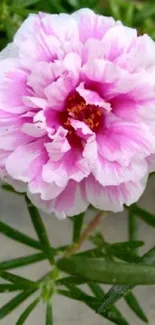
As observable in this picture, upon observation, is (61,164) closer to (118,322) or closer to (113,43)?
A: (113,43)

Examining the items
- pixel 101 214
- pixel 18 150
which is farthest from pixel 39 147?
pixel 101 214

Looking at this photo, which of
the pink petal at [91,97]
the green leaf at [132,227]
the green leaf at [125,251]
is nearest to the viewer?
the pink petal at [91,97]

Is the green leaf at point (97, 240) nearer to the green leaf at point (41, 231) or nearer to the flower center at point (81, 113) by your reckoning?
the green leaf at point (41, 231)

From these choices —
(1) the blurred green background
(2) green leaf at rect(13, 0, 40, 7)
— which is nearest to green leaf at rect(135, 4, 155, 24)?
(1) the blurred green background

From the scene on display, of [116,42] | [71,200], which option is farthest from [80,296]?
[116,42]

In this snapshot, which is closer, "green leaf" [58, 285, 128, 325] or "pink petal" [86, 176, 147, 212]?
"pink petal" [86, 176, 147, 212]

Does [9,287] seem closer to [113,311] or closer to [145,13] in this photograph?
[113,311]

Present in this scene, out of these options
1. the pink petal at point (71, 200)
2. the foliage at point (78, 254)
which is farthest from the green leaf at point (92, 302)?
the pink petal at point (71, 200)

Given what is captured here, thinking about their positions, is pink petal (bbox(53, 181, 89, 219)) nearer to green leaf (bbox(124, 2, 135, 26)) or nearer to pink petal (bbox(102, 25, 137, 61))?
pink petal (bbox(102, 25, 137, 61))
